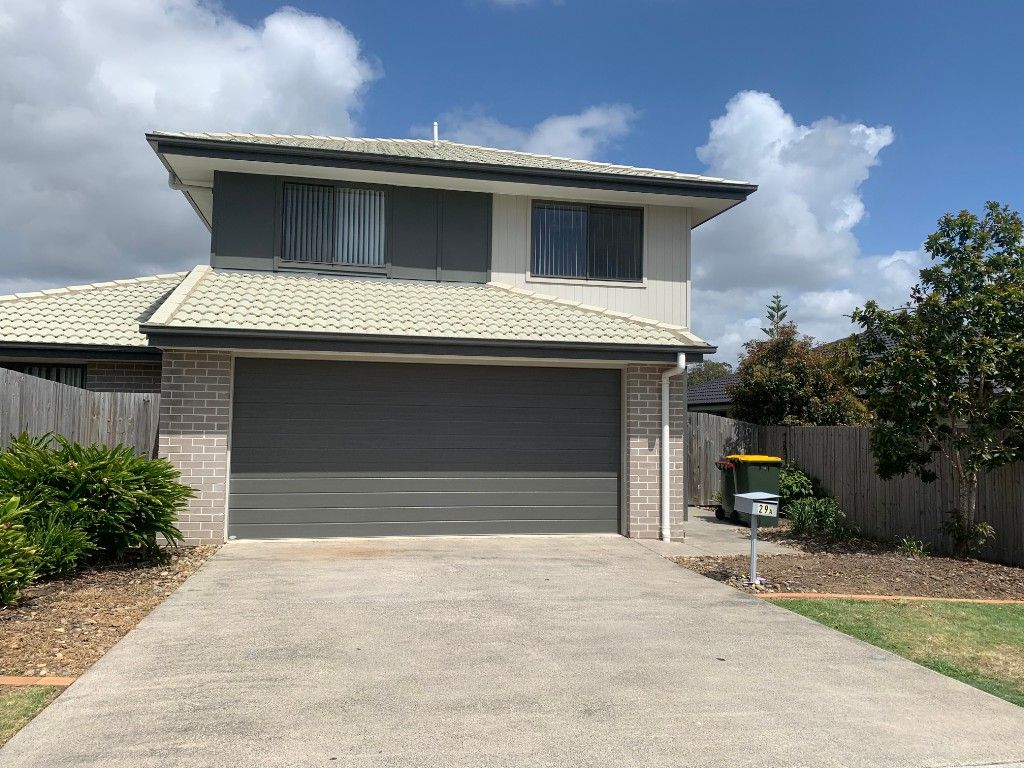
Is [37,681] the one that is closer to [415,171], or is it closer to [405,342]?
[405,342]

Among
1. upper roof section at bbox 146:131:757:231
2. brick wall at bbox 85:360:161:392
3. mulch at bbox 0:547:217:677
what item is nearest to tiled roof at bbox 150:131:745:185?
upper roof section at bbox 146:131:757:231

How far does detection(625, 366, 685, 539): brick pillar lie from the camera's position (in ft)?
39.1

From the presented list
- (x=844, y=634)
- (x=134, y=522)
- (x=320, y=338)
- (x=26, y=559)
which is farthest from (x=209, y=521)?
(x=844, y=634)

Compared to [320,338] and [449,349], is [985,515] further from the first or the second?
[320,338]

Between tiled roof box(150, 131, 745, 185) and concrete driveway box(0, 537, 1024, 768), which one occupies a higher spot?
tiled roof box(150, 131, 745, 185)

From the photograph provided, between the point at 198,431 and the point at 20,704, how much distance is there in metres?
6.08

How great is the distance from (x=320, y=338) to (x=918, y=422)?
8.18m

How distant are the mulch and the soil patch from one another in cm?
608

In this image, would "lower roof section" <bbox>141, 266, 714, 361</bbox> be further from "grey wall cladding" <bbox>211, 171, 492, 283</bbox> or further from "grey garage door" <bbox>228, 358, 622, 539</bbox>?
"grey garage door" <bbox>228, 358, 622, 539</bbox>

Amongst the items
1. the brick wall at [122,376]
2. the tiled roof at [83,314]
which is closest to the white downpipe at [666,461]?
the brick wall at [122,376]

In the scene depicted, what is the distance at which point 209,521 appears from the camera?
10.6 meters

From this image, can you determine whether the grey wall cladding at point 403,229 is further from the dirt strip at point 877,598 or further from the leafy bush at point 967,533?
the leafy bush at point 967,533

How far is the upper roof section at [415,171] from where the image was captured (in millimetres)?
→ 12289

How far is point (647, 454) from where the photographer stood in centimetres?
1196
